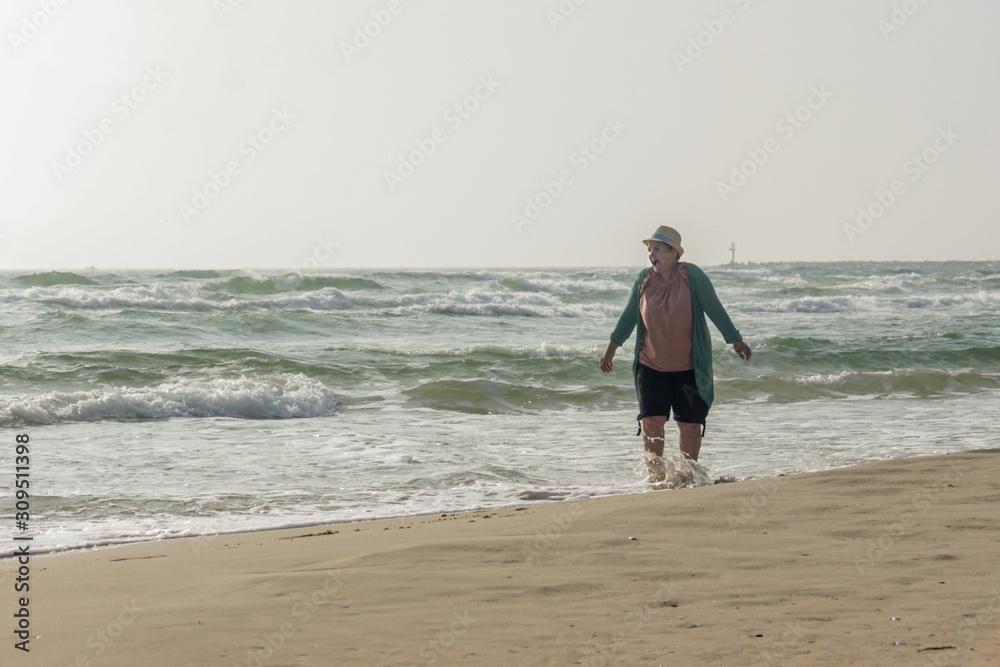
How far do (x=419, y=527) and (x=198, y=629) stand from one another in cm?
194

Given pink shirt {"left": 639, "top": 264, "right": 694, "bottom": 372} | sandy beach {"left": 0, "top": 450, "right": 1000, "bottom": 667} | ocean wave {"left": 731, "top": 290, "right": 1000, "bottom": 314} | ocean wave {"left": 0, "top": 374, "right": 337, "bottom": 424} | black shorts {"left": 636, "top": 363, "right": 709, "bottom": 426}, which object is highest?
pink shirt {"left": 639, "top": 264, "right": 694, "bottom": 372}

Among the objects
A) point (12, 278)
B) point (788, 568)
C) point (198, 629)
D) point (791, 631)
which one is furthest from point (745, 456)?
point (12, 278)

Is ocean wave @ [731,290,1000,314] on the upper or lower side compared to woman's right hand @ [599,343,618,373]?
lower

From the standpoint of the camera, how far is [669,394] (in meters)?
6.25

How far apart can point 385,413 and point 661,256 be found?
5543 mm

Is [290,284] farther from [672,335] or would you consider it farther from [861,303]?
[672,335]

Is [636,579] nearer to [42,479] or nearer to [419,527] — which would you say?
[419,527]

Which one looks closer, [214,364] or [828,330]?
[214,364]

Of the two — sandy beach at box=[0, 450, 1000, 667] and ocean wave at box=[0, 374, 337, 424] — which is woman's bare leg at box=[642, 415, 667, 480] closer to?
sandy beach at box=[0, 450, 1000, 667]

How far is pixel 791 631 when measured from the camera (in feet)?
10.1

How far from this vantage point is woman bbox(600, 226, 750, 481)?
20.0 ft
